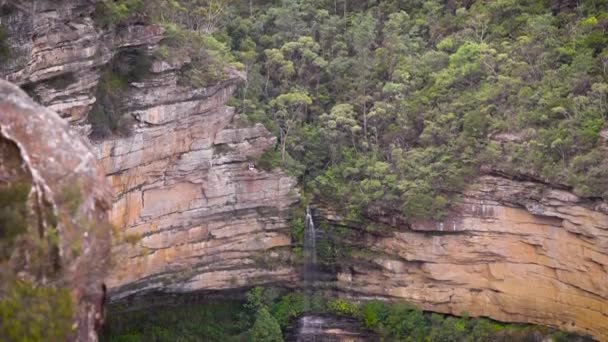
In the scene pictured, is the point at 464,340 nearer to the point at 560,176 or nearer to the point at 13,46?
the point at 560,176

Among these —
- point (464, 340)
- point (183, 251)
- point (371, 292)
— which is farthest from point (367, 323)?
point (183, 251)

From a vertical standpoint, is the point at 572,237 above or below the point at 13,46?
below

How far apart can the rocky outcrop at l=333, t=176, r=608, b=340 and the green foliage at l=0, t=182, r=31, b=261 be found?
44.7 feet

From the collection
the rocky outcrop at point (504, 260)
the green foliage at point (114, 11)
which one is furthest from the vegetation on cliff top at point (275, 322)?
the green foliage at point (114, 11)

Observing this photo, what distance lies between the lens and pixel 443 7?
1046 inches

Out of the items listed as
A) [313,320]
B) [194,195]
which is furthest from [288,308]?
A: [194,195]

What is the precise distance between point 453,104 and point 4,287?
1532 centimetres

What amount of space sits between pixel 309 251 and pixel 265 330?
8.03 ft

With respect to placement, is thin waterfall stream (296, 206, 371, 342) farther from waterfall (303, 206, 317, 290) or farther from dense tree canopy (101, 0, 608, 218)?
dense tree canopy (101, 0, 608, 218)

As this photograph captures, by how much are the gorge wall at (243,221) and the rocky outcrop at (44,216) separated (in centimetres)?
841

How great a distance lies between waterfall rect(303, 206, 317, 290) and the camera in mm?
23594

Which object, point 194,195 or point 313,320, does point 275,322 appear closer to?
point 313,320

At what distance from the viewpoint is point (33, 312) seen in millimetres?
9500

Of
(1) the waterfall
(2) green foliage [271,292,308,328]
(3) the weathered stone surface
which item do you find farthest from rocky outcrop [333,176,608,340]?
(3) the weathered stone surface
